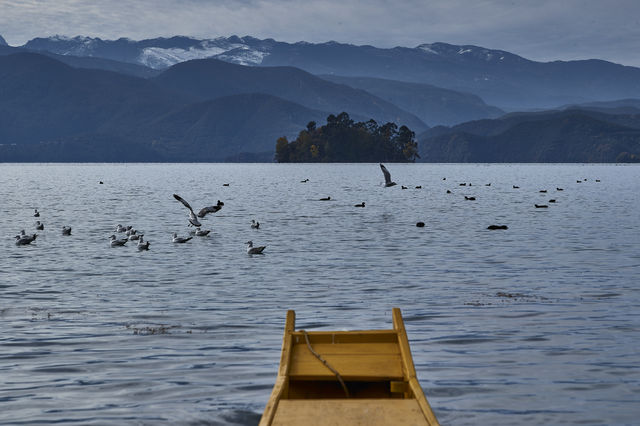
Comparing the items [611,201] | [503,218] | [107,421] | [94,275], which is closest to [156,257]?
[94,275]

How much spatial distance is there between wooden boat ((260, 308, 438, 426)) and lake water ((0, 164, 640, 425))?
1.34m

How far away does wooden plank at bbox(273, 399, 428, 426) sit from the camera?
10.2 m

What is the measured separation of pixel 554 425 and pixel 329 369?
13.5ft

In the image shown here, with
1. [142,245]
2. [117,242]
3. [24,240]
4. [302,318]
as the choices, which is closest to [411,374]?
[302,318]

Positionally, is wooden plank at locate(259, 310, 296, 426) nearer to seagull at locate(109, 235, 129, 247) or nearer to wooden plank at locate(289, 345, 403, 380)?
wooden plank at locate(289, 345, 403, 380)

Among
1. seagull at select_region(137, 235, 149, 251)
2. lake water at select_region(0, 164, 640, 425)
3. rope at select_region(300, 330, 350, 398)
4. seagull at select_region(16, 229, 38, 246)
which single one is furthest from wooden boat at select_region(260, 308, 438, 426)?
seagull at select_region(16, 229, 38, 246)

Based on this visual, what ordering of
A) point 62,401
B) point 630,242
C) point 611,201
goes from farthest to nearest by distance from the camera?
point 611,201 → point 630,242 → point 62,401

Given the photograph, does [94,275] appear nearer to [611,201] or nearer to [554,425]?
[554,425]

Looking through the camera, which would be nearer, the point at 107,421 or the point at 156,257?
the point at 107,421

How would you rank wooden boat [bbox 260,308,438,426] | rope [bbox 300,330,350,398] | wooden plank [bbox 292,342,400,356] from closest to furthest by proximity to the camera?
1. wooden boat [bbox 260,308,438,426]
2. rope [bbox 300,330,350,398]
3. wooden plank [bbox 292,342,400,356]

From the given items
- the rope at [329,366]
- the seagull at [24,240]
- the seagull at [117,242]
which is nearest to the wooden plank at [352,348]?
the rope at [329,366]

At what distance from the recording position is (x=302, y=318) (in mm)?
21328

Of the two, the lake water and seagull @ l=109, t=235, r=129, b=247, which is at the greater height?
the lake water

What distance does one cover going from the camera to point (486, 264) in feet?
108
